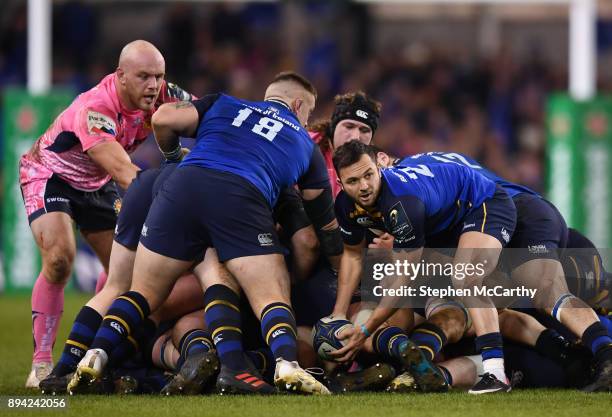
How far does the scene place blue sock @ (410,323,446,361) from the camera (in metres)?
6.20

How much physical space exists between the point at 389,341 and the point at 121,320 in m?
1.50

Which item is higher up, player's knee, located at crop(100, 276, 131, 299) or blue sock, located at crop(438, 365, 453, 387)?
player's knee, located at crop(100, 276, 131, 299)

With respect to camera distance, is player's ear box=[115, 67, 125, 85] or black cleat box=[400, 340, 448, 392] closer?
black cleat box=[400, 340, 448, 392]

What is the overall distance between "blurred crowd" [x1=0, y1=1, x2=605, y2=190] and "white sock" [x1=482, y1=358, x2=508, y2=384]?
10.7 meters

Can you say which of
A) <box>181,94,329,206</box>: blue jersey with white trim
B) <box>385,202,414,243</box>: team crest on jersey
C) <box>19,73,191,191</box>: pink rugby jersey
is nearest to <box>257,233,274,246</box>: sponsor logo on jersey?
<box>181,94,329,206</box>: blue jersey with white trim

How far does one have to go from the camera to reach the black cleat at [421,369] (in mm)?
5906

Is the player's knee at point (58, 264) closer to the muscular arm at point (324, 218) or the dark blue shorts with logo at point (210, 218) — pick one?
the dark blue shorts with logo at point (210, 218)

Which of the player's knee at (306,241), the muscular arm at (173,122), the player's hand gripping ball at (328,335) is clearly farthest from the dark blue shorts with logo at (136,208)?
the player's hand gripping ball at (328,335)

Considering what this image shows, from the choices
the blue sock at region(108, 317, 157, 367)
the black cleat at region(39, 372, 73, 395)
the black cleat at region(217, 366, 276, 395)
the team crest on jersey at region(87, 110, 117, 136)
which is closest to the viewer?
the black cleat at region(217, 366, 276, 395)

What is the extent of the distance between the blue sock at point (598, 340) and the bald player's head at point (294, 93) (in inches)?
84.3

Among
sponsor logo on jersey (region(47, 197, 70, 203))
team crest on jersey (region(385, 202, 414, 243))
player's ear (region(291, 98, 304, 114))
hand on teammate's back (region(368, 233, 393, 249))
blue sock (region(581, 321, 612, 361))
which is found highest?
player's ear (region(291, 98, 304, 114))

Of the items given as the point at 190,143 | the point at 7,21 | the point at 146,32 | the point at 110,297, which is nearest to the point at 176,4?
the point at 146,32

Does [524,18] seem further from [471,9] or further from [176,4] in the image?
[176,4]

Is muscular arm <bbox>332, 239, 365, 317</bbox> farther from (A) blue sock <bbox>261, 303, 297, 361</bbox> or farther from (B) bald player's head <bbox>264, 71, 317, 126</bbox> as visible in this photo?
(B) bald player's head <bbox>264, 71, 317, 126</bbox>
